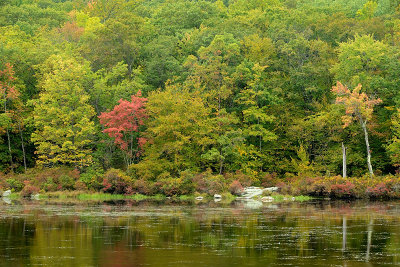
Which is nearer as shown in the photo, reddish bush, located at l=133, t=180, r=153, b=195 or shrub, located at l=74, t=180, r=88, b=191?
reddish bush, located at l=133, t=180, r=153, b=195

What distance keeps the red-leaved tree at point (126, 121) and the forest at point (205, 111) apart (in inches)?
5.9

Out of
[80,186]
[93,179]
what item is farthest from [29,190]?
[93,179]

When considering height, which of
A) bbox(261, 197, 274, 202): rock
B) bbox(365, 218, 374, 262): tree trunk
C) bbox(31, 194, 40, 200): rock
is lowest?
bbox(365, 218, 374, 262): tree trunk

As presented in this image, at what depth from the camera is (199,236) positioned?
2427 cm

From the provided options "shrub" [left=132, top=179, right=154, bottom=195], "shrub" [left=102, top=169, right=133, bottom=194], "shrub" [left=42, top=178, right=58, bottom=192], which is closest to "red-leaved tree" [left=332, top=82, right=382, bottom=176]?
"shrub" [left=132, top=179, right=154, bottom=195]

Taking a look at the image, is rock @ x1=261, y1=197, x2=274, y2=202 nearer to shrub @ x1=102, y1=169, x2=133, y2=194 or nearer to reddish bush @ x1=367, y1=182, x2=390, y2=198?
reddish bush @ x1=367, y1=182, x2=390, y2=198

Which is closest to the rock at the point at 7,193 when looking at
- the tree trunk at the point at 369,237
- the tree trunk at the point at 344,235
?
the tree trunk at the point at 344,235

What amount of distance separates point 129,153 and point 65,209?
18593mm

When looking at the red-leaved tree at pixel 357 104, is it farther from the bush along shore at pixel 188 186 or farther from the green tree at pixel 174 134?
the green tree at pixel 174 134

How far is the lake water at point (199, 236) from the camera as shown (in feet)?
61.6

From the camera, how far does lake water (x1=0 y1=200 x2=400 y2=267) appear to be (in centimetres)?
1877

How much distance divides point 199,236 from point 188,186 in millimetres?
25661

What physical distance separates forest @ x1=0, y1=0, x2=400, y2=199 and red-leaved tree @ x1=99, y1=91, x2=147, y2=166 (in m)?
0.15

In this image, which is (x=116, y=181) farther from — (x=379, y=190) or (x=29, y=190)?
(x=379, y=190)
